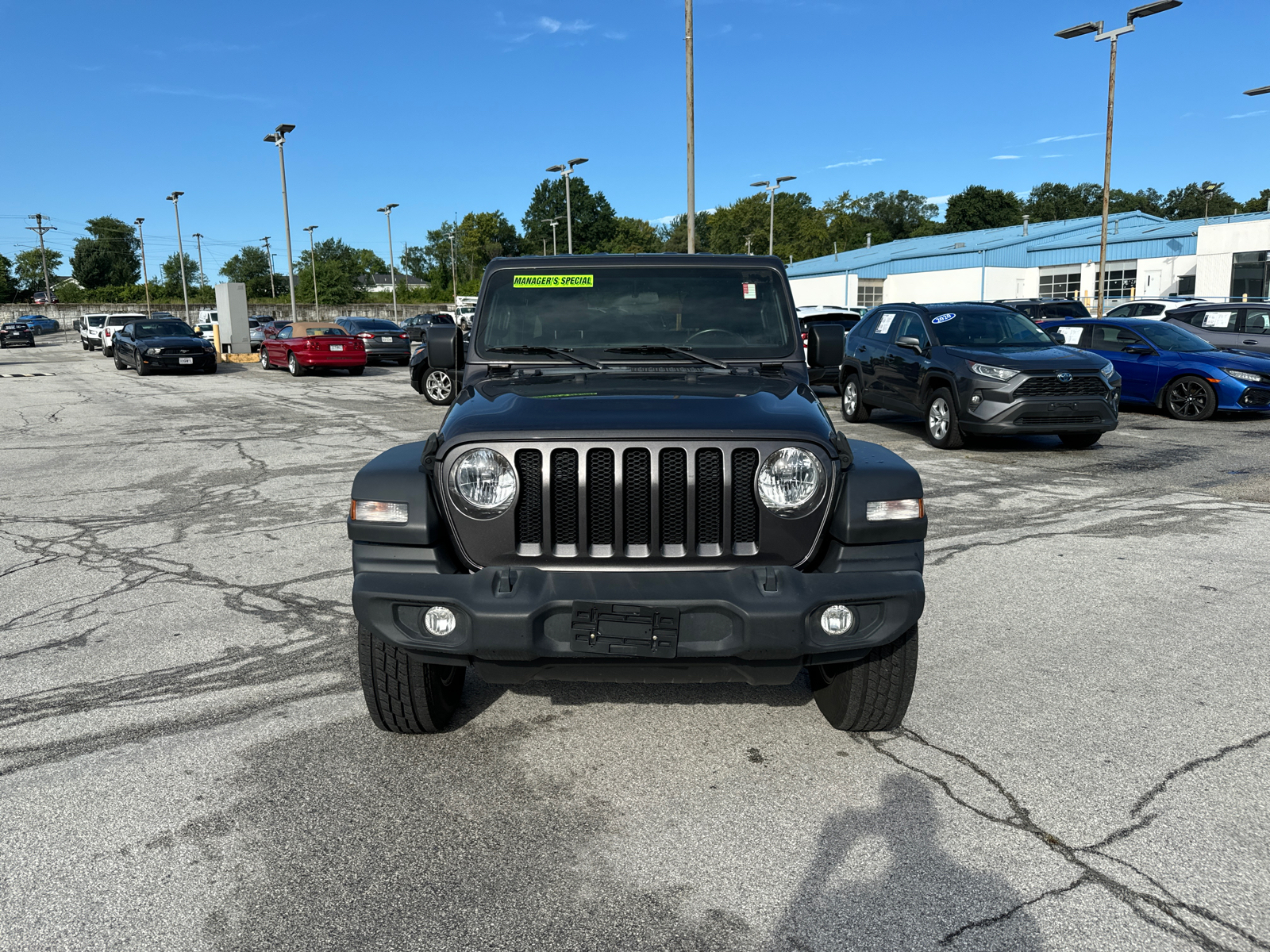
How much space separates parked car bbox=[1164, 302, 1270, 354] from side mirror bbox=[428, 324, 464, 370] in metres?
15.7

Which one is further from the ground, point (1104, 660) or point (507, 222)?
point (507, 222)

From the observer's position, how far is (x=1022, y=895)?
2719 mm

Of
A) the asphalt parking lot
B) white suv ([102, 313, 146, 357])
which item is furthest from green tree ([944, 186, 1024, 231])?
the asphalt parking lot

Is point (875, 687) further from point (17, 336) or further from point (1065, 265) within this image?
point (17, 336)

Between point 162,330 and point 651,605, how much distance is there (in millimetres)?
29383

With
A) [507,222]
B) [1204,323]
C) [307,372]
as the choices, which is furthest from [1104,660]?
[507,222]

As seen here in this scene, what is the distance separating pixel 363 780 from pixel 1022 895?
218cm

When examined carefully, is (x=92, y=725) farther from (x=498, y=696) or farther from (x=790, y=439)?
(x=790, y=439)

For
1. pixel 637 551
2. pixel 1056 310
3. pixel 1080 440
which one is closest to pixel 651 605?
pixel 637 551

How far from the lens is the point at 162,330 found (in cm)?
2845

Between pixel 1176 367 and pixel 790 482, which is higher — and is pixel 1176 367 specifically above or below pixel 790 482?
below

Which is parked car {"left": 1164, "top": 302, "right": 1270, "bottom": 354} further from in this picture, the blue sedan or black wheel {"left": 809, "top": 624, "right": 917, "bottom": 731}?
black wheel {"left": 809, "top": 624, "right": 917, "bottom": 731}

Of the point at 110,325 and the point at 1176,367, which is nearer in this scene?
the point at 1176,367

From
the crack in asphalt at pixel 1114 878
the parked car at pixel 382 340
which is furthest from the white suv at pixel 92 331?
the crack in asphalt at pixel 1114 878
